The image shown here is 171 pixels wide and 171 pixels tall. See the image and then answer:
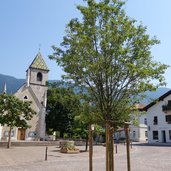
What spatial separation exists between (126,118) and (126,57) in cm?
254

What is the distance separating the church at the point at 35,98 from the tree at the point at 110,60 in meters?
37.6

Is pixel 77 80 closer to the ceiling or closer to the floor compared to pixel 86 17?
closer to the floor

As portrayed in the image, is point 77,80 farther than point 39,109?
No

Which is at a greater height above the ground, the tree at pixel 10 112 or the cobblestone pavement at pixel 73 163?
the tree at pixel 10 112

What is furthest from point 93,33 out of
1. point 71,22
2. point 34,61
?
point 34,61

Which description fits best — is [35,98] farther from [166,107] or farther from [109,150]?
[109,150]

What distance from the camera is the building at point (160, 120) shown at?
46875 millimetres

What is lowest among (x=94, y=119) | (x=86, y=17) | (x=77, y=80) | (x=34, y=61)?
(x=94, y=119)

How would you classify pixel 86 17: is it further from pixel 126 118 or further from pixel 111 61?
pixel 126 118

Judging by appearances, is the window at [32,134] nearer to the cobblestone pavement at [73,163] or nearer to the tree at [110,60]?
the cobblestone pavement at [73,163]

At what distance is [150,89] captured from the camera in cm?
878

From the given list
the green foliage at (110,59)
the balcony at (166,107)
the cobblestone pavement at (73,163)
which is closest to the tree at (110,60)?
the green foliage at (110,59)

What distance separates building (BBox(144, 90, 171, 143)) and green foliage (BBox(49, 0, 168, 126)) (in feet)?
128

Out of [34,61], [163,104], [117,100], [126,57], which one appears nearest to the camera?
[126,57]
